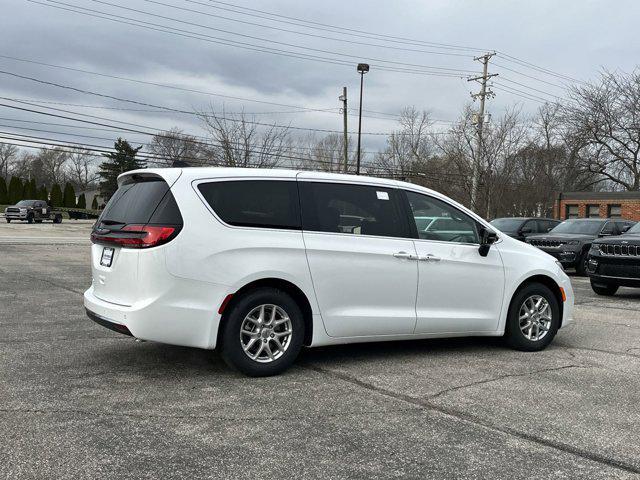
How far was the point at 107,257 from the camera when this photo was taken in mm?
5215

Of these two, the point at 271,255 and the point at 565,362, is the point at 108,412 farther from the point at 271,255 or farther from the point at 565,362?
the point at 565,362

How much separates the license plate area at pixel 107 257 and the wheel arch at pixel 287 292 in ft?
3.50

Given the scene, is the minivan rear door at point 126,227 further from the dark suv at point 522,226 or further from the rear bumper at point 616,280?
the dark suv at point 522,226

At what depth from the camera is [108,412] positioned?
4172 millimetres

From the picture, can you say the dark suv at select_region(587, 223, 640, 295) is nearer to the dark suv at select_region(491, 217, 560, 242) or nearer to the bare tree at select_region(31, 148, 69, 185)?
the dark suv at select_region(491, 217, 560, 242)

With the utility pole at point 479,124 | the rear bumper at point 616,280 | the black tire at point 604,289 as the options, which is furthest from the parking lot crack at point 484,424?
the utility pole at point 479,124

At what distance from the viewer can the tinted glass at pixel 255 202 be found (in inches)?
199

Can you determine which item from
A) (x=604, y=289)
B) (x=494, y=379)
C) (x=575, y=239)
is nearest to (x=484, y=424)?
(x=494, y=379)

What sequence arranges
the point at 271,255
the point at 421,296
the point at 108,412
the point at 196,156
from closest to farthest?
the point at 108,412 < the point at 271,255 < the point at 421,296 < the point at 196,156

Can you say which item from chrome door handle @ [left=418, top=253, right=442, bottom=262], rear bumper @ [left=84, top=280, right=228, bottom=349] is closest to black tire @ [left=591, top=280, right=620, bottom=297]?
chrome door handle @ [left=418, top=253, right=442, bottom=262]

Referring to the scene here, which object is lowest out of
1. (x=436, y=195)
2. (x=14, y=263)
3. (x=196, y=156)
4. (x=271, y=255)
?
(x=14, y=263)

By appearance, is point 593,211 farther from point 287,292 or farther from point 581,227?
point 287,292

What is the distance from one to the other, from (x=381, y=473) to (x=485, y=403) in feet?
5.00

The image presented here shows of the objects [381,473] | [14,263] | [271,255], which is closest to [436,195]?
[271,255]
